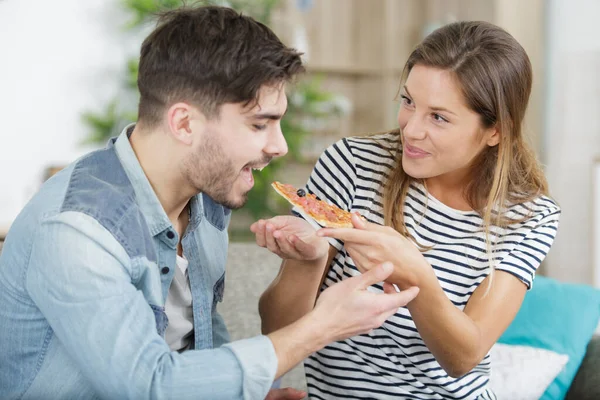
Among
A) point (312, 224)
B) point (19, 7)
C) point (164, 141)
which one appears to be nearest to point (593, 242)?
point (312, 224)

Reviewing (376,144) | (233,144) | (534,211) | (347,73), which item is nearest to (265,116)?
(233,144)

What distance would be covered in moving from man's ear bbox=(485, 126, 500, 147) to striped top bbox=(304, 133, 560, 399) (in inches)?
7.0

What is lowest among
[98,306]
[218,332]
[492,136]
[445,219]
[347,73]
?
[347,73]

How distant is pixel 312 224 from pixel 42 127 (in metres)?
4.25

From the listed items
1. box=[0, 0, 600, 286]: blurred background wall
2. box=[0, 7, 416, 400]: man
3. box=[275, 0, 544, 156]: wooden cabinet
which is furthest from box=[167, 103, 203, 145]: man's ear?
box=[275, 0, 544, 156]: wooden cabinet

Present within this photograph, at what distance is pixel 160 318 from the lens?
1586 mm

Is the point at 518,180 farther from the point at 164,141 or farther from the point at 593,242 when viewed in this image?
the point at 593,242

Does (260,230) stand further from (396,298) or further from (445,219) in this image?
(445,219)

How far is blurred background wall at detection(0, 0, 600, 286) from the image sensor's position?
475 cm

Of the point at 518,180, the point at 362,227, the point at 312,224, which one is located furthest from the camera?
the point at 518,180

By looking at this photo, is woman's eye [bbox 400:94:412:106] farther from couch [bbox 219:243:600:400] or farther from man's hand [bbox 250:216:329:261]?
couch [bbox 219:243:600:400]

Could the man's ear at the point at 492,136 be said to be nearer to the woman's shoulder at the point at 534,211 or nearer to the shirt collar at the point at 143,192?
the woman's shoulder at the point at 534,211

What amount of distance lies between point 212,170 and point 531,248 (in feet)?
2.78

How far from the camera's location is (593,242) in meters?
4.57
